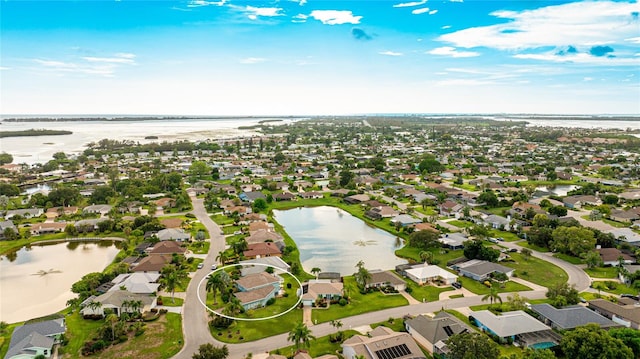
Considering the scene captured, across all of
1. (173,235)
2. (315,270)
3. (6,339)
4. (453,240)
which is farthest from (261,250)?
Result: (453,240)

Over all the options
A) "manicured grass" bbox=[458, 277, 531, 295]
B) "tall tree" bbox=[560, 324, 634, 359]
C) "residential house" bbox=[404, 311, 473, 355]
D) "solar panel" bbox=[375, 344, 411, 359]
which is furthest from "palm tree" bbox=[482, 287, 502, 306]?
"solar panel" bbox=[375, 344, 411, 359]

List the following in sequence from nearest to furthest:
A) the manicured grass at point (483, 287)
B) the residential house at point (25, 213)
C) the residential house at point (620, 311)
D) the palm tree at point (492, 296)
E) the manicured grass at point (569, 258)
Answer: the residential house at point (620, 311)
the palm tree at point (492, 296)
the manicured grass at point (483, 287)
the manicured grass at point (569, 258)
the residential house at point (25, 213)

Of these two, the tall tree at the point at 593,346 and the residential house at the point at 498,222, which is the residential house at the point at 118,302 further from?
the residential house at the point at 498,222

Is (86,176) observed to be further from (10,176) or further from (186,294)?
(186,294)

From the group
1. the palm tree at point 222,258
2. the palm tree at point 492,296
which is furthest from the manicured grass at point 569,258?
the palm tree at point 222,258

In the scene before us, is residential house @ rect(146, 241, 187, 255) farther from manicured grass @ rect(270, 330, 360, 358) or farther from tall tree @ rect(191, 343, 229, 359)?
manicured grass @ rect(270, 330, 360, 358)

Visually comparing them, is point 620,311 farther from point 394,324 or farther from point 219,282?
point 219,282

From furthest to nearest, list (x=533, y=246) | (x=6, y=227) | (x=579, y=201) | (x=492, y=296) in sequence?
(x=579, y=201) < (x=6, y=227) < (x=533, y=246) < (x=492, y=296)
